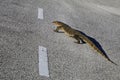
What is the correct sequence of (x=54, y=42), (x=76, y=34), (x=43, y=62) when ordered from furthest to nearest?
(x=76, y=34) → (x=54, y=42) → (x=43, y=62)

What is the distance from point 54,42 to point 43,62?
134 centimetres

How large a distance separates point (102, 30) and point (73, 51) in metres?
2.59

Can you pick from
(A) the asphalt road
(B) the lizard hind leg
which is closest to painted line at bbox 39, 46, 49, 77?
(A) the asphalt road

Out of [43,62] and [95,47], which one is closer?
[43,62]

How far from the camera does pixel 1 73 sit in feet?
20.5

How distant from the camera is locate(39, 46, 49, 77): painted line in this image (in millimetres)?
6679

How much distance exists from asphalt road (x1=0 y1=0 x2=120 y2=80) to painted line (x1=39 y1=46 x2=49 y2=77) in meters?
0.09

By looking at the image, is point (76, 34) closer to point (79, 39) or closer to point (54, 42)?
point (79, 39)

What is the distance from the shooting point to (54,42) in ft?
27.5

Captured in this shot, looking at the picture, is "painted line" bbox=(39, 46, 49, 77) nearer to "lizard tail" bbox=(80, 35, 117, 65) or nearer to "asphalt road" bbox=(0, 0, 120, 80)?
"asphalt road" bbox=(0, 0, 120, 80)

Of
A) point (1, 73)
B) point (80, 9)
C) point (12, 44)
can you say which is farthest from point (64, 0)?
point (1, 73)

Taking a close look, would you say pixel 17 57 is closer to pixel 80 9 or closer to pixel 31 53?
pixel 31 53

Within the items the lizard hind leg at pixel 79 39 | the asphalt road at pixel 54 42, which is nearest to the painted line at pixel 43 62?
the asphalt road at pixel 54 42

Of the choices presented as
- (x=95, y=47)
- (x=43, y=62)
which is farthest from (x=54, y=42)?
(x=43, y=62)
